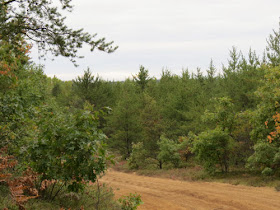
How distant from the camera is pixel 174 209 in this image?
10.8 m

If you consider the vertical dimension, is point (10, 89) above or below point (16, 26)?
below

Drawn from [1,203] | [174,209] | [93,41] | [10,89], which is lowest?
[174,209]

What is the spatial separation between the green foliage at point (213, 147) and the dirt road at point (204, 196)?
6.04 feet

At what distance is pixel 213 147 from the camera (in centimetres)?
1731

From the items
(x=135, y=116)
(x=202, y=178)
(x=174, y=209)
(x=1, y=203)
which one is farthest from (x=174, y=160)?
(x=1, y=203)

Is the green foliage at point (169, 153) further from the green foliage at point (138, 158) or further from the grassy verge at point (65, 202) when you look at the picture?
the grassy verge at point (65, 202)

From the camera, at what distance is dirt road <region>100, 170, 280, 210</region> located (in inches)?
442

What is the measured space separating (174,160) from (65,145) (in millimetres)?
17422

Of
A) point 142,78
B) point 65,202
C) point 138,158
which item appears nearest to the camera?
point 65,202

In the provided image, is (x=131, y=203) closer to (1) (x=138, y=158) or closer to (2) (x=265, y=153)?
(2) (x=265, y=153)

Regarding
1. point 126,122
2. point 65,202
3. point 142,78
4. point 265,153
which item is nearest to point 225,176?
point 265,153

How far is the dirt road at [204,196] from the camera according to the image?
11.2 metres

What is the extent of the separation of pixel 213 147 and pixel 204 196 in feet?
16.3

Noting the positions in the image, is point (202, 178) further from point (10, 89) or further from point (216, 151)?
point (10, 89)
